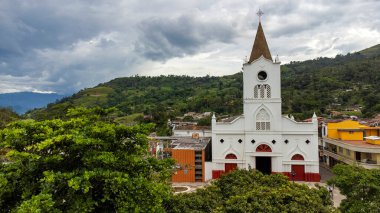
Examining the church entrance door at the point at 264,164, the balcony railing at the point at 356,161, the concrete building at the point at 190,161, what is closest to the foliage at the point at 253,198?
the balcony railing at the point at 356,161

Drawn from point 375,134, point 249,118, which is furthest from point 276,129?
point 375,134

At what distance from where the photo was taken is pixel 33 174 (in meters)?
8.71

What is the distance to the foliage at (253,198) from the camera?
930cm

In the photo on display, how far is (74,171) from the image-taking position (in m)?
8.30

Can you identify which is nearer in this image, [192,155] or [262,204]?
[262,204]

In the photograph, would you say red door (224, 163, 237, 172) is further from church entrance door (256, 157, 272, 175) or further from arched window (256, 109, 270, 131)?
arched window (256, 109, 270, 131)

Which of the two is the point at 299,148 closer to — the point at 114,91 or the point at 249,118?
the point at 249,118

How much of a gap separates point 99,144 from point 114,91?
131450 mm

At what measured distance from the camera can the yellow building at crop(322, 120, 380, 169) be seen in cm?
2773

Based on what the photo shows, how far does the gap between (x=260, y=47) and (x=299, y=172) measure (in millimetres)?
12293

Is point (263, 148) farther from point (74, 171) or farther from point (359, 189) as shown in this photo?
point (74, 171)

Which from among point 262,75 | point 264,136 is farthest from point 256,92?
point 264,136

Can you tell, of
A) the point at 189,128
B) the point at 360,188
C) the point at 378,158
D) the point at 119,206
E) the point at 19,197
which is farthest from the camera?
the point at 189,128

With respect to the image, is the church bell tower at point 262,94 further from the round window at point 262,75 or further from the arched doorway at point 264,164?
the arched doorway at point 264,164
